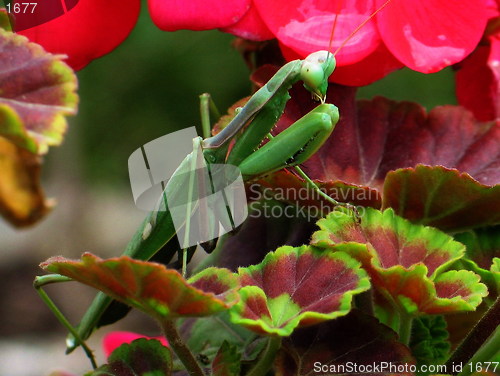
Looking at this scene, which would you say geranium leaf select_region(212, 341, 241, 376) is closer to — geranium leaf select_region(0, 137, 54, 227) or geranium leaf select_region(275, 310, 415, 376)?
geranium leaf select_region(275, 310, 415, 376)

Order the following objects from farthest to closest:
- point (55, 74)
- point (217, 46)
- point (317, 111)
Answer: point (217, 46)
point (317, 111)
point (55, 74)

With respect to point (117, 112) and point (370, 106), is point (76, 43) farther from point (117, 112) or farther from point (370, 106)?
point (117, 112)

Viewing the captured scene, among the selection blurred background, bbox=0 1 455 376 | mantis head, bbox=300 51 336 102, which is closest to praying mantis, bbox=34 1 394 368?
mantis head, bbox=300 51 336 102

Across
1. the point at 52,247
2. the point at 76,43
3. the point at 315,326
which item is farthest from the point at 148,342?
the point at 52,247

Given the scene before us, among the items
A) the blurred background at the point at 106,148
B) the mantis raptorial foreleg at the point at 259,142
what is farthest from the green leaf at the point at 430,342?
the blurred background at the point at 106,148

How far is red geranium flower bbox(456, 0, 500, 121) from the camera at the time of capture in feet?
1.70

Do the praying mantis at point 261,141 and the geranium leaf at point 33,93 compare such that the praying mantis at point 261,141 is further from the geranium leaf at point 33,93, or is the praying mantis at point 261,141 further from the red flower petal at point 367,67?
the geranium leaf at point 33,93

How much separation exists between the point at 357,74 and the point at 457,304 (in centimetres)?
18

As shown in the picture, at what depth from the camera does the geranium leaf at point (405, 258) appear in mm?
357

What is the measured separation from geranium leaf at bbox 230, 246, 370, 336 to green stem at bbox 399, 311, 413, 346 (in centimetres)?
6

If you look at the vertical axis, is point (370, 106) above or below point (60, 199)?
above

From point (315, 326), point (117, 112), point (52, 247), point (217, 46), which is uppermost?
point (315, 326)

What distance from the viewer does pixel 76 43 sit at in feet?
1.52

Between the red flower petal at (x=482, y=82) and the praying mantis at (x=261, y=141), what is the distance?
0.14 metres
